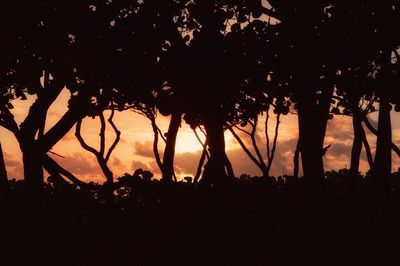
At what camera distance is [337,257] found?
8.88m

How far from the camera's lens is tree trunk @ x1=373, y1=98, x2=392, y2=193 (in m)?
9.98

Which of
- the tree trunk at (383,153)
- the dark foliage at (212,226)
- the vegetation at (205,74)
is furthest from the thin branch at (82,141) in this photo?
the tree trunk at (383,153)

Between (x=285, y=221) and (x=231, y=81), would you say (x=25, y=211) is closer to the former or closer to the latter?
(x=231, y=81)

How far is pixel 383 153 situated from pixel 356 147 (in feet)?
4.60

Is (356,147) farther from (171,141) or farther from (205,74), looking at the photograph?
(171,141)

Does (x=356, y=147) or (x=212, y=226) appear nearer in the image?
(x=212, y=226)

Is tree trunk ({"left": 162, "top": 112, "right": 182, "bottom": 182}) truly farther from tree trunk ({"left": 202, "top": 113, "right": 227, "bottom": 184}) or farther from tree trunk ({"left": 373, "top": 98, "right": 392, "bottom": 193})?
tree trunk ({"left": 373, "top": 98, "right": 392, "bottom": 193})

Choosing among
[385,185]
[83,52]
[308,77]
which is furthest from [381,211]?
[83,52]

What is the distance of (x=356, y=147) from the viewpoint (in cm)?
1145

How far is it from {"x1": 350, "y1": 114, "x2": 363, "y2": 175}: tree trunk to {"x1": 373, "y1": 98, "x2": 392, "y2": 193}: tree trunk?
116cm

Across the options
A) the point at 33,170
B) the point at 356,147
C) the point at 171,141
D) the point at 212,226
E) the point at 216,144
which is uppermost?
the point at 171,141

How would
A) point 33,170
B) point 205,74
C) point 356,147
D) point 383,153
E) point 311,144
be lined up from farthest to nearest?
point 356,147 < point 383,153 < point 33,170 < point 311,144 < point 205,74

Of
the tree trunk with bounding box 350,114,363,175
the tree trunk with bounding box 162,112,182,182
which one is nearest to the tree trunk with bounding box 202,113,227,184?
the tree trunk with bounding box 350,114,363,175

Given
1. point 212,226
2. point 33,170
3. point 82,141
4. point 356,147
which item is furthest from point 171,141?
point 212,226
